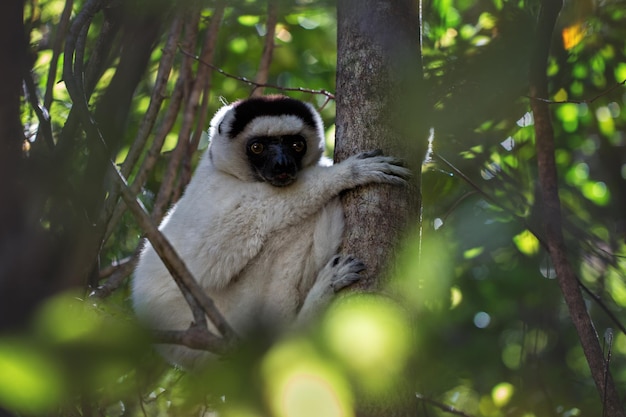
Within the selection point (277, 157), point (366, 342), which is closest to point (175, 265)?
point (366, 342)

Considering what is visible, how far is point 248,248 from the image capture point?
429cm

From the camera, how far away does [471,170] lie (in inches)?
214

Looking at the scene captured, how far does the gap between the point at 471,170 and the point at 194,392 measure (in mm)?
3813

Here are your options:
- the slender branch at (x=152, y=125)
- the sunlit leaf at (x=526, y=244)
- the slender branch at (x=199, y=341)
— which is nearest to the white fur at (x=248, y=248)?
the slender branch at (x=152, y=125)

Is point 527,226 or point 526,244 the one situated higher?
point 527,226

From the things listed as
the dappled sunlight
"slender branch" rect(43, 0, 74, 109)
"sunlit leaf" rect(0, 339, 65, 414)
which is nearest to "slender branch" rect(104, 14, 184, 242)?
"slender branch" rect(43, 0, 74, 109)

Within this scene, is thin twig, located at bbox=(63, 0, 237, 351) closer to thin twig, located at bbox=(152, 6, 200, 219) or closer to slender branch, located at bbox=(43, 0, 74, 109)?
slender branch, located at bbox=(43, 0, 74, 109)

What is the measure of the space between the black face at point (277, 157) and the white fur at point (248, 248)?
0.21ft

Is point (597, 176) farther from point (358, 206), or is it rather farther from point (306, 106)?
point (358, 206)

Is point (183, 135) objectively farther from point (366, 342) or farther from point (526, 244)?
point (366, 342)

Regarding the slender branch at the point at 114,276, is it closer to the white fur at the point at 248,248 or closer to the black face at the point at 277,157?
the white fur at the point at 248,248

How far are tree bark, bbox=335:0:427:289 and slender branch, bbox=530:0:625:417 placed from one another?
605 mm

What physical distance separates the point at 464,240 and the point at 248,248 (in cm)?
166

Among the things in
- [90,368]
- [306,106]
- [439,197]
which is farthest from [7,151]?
[439,197]
